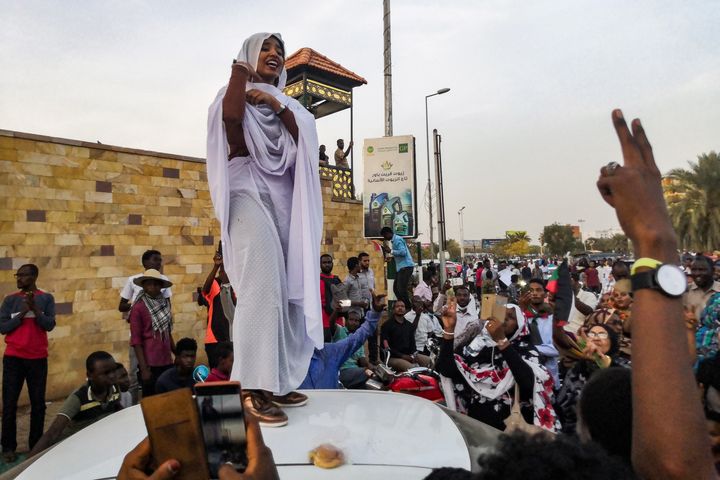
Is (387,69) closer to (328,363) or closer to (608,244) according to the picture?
(328,363)

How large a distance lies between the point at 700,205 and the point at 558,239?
31.4 meters

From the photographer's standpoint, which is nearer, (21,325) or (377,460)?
(377,460)

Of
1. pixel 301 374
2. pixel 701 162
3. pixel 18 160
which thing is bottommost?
pixel 301 374

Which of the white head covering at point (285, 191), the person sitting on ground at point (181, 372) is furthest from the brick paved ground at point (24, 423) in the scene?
the white head covering at point (285, 191)

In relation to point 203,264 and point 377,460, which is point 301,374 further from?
point 203,264

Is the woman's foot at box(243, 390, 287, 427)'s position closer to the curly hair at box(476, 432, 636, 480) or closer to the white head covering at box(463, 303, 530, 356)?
the curly hair at box(476, 432, 636, 480)

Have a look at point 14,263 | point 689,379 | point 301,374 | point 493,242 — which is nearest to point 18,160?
point 14,263

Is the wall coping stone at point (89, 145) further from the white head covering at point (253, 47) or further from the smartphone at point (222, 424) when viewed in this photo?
the smartphone at point (222, 424)

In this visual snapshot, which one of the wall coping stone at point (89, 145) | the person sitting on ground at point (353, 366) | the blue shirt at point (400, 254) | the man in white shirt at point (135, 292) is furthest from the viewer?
the blue shirt at point (400, 254)

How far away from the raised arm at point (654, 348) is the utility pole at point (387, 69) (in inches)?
559

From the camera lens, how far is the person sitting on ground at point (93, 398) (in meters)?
3.99

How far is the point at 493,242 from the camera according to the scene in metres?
87.4

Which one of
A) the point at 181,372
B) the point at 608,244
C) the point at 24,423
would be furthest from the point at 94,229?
the point at 608,244

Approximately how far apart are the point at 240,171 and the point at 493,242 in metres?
87.9
